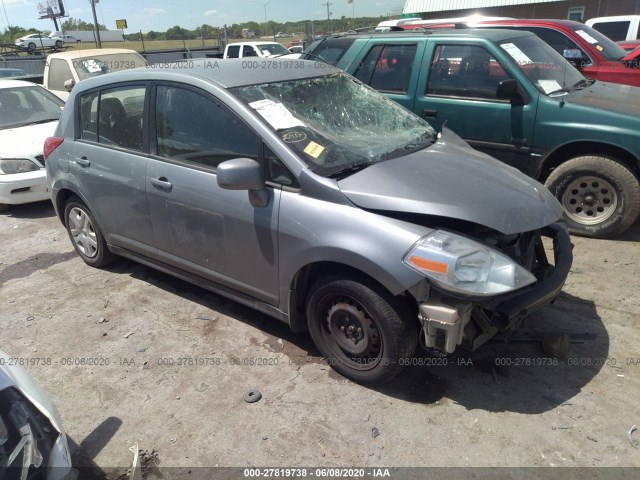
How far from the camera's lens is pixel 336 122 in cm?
336

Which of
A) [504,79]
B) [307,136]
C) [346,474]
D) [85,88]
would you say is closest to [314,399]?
[346,474]

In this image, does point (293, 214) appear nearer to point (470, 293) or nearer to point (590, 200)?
point (470, 293)

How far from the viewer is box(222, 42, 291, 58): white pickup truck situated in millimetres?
17219

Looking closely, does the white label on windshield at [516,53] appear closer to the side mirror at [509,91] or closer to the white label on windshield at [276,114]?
the side mirror at [509,91]

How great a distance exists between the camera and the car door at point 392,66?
18.4 ft

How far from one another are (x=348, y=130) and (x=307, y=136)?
0.40 meters

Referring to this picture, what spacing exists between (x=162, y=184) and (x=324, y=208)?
4.46 ft

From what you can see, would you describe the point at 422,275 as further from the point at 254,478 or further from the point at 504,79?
the point at 504,79

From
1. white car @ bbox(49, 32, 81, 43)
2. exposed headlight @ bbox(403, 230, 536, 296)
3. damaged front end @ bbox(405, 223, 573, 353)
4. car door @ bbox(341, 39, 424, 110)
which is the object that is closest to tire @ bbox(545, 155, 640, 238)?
car door @ bbox(341, 39, 424, 110)

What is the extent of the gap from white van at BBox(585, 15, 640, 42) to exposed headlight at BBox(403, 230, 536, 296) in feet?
44.3

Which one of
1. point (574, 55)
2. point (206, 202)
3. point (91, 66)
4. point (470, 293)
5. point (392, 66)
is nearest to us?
point (470, 293)

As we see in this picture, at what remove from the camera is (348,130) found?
3326 millimetres

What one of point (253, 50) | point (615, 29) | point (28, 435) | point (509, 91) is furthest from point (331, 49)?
point (253, 50)

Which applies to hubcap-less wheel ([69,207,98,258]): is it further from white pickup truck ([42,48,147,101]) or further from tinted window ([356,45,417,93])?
white pickup truck ([42,48,147,101])
